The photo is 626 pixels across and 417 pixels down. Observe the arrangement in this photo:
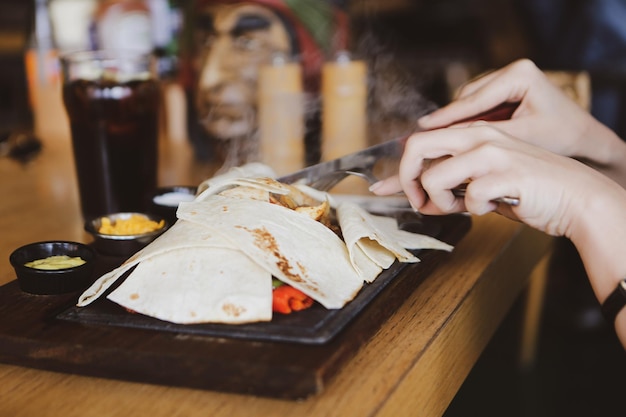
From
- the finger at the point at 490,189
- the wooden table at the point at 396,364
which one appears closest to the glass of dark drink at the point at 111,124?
the wooden table at the point at 396,364

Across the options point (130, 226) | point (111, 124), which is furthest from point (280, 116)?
point (130, 226)

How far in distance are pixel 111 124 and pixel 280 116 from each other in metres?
0.58

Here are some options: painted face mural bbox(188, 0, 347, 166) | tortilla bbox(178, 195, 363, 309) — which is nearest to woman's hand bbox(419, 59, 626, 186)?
tortilla bbox(178, 195, 363, 309)

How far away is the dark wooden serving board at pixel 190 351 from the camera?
0.71 metres

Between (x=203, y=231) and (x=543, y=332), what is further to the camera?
(x=543, y=332)

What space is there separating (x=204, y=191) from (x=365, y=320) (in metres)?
0.36

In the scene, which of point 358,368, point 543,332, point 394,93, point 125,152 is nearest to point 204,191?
point 358,368

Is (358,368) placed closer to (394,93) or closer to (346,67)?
(346,67)

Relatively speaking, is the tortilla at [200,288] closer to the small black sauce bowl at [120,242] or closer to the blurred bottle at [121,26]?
the small black sauce bowl at [120,242]

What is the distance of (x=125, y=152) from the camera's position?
1.49m

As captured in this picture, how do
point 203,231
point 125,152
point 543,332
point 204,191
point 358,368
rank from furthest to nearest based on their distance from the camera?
point 543,332, point 125,152, point 204,191, point 203,231, point 358,368

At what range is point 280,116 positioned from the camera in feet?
6.25

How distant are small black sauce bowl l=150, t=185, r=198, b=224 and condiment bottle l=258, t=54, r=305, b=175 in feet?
1.84

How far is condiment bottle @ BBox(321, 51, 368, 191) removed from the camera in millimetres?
1925
